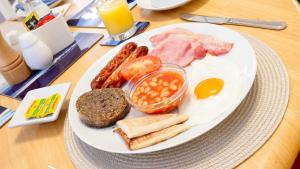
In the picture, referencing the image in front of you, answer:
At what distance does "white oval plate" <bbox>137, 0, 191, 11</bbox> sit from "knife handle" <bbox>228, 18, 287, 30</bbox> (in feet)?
0.82

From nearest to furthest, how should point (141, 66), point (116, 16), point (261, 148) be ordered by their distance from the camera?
point (261, 148)
point (141, 66)
point (116, 16)

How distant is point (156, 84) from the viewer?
80cm

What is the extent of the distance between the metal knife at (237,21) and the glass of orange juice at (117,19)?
21cm

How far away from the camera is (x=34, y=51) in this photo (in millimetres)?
1168

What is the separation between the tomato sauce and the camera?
2.45 feet

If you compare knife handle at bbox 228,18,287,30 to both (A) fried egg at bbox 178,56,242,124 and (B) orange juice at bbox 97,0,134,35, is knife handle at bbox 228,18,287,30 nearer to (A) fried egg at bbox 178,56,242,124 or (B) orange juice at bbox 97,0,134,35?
(A) fried egg at bbox 178,56,242,124

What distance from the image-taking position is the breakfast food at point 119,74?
88cm

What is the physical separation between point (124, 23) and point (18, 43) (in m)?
0.45

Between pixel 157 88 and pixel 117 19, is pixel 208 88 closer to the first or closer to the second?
pixel 157 88

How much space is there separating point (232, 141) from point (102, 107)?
13.1 inches

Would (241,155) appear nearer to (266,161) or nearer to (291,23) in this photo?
(266,161)

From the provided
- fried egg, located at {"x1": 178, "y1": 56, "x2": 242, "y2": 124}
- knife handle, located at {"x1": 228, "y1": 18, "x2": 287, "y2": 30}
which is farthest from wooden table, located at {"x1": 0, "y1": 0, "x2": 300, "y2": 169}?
fried egg, located at {"x1": 178, "y1": 56, "x2": 242, "y2": 124}

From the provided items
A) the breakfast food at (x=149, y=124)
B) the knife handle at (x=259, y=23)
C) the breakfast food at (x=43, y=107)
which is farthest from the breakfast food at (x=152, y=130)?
the knife handle at (x=259, y=23)

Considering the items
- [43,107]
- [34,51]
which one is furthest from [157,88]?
[34,51]
